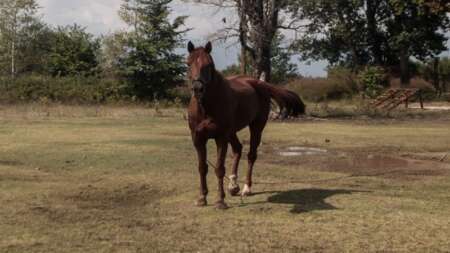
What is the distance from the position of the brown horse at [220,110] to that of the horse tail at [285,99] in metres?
0.21

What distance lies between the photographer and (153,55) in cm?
4244

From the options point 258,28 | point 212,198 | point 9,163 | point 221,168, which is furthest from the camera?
point 258,28

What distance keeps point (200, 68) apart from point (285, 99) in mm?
3353

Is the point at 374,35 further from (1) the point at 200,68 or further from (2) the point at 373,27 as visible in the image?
(1) the point at 200,68

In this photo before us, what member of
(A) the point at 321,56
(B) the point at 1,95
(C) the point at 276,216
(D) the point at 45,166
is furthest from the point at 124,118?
(A) the point at 321,56

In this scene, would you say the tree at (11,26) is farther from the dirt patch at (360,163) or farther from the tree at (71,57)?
the dirt patch at (360,163)

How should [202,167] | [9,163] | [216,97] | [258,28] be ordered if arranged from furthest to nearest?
1. [258,28]
2. [9,163]
3. [202,167]
4. [216,97]

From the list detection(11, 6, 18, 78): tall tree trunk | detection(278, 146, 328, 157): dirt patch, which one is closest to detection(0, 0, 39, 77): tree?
detection(11, 6, 18, 78): tall tree trunk

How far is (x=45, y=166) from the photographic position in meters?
13.1

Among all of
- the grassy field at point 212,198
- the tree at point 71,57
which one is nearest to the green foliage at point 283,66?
the tree at point 71,57

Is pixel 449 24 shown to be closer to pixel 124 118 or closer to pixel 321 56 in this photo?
pixel 321 56

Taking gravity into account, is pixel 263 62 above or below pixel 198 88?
above

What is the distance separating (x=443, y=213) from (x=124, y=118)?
20.2 meters

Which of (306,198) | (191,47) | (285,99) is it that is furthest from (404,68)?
(191,47)
